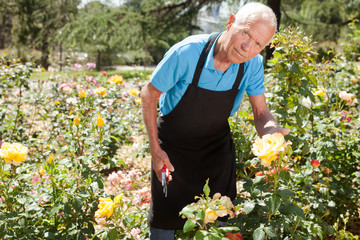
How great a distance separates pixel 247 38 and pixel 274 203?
575 mm

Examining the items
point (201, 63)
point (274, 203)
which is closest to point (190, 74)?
point (201, 63)

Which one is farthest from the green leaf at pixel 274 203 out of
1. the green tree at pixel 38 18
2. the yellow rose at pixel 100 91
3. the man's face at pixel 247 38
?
the green tree at pixel 38 18

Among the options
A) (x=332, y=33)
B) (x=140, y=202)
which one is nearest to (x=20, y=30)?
(x=332, y=33)

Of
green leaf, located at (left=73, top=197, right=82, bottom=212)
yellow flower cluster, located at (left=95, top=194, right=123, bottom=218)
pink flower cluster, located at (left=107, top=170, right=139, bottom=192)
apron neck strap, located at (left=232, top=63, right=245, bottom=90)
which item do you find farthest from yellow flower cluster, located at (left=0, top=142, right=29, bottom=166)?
apron neck strap, located at (left=232, top=63, right=245, bottom=90)

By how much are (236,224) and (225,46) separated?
0.70 metres

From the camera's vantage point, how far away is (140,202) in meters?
1.75

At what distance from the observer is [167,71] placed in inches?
46.8

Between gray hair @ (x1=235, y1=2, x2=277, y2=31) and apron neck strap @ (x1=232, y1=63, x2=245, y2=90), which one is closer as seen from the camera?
gray hair @ (x1=235, y1=2, x2=277, y2=31)

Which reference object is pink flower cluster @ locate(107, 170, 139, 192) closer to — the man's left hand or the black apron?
the black apron

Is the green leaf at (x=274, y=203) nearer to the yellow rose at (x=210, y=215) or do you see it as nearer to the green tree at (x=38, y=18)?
the yellow rose at (x=210, y=215)

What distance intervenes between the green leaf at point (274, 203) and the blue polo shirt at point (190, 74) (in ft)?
1.59

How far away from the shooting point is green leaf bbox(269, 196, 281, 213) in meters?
1.04

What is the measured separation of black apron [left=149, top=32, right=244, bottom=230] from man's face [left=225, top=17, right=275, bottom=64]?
224mm

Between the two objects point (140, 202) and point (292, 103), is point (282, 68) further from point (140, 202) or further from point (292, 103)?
point (140, 202)
